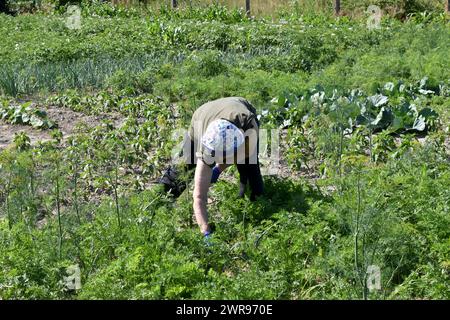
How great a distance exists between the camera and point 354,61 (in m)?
12.2

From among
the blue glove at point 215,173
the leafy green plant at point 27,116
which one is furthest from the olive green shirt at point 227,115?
the leafy green plant at point 27,116

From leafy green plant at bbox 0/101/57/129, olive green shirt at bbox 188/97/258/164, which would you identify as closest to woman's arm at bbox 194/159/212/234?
olive green shirt at bbox 188/97/258/164

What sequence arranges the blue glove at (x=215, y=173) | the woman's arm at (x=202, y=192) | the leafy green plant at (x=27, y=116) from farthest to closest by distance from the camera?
the leafy green plant at (x=27, y=116) < the blue glove at (x=215, y=173) < the woman's arm at (x=202, y=192)

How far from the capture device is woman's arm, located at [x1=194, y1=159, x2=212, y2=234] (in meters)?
5.76

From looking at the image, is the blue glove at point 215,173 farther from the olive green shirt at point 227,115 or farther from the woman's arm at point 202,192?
the woman's arm at point 202,192

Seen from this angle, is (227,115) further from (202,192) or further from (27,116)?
(27,116)

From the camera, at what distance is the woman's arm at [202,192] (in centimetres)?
576

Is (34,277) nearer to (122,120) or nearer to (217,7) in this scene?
(122,120)

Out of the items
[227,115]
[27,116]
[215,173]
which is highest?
[227,115]

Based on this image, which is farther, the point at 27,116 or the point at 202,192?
the point at 27,116

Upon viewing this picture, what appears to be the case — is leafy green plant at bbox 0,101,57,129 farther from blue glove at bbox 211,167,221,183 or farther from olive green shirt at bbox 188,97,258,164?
olive green shirt at bbox 188,97,258,164

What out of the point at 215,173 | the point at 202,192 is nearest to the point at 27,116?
the point at 215,173

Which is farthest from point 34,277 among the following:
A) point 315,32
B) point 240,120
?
point 315,32

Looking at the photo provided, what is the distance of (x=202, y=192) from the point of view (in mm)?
5793
